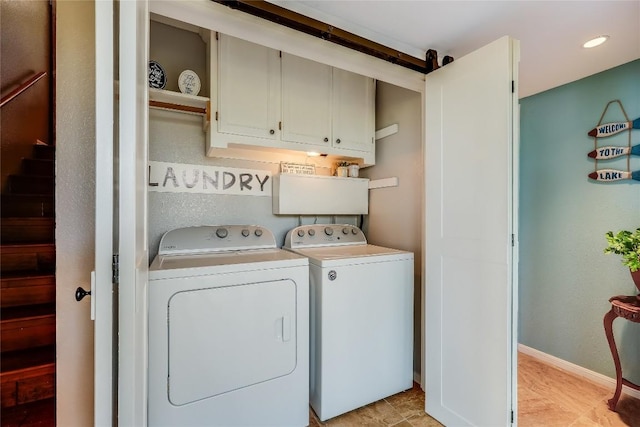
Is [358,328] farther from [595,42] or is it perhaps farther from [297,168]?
[595,42]

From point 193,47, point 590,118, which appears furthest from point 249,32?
point 590,118

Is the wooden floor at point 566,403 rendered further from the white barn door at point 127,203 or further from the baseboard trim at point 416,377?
the white barn door at point 127,203

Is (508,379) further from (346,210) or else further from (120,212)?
(120,212)

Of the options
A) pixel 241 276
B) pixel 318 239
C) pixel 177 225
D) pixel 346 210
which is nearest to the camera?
pixel 241 276

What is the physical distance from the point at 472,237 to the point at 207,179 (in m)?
1.82

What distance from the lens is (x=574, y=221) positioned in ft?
7.29

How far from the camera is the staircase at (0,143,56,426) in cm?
137

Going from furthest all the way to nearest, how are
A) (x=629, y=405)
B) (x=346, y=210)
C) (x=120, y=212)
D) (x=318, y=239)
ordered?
1. (x=346, y=210)
2. (x=318, y=239)
3. (x=629, y=405)
4. (x=120, y=212)

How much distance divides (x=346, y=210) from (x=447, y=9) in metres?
1.54

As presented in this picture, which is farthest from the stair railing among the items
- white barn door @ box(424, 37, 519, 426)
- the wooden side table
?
the wooden side table

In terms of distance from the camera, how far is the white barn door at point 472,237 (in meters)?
1.39

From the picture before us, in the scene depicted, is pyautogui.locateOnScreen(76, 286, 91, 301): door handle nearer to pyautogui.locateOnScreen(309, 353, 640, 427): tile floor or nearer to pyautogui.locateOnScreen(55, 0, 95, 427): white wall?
pyautogui.locateOnScreen(55, 0, 95, 427): white wall

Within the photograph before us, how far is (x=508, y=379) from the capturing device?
1.39 meters

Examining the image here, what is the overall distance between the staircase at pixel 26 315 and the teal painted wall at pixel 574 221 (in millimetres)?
3426
